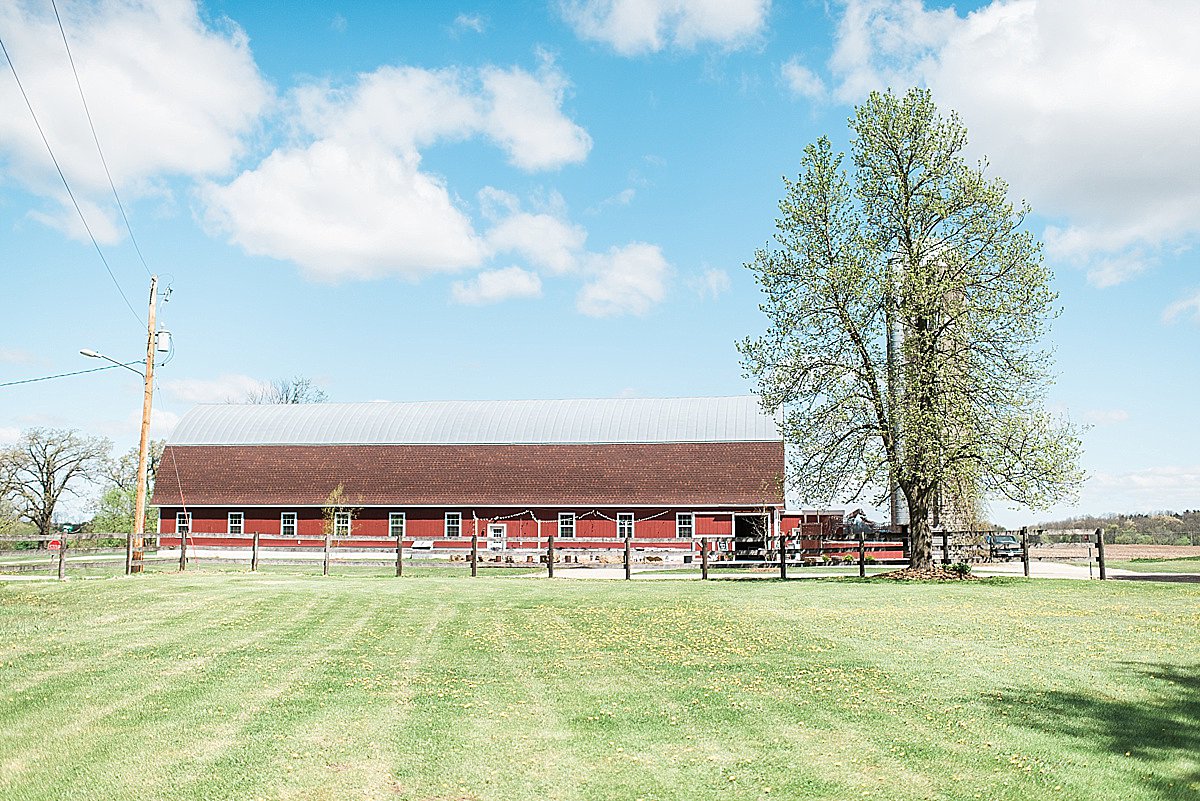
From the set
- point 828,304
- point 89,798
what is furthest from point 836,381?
point 89,798

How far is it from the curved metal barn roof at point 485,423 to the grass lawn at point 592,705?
3535 centimetres

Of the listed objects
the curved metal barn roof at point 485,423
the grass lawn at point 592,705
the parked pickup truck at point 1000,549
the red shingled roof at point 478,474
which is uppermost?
the curved metal barn roof at point 485,423

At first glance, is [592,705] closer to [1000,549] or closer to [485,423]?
[1000,549]

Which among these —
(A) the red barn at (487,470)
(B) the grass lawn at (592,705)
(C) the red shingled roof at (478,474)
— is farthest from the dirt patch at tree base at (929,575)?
(C) the red shingled roof at (478,474)

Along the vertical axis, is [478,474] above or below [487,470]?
below

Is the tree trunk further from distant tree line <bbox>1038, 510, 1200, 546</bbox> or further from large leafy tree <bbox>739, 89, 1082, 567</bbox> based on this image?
distant tree line <bbox>1038, 510, 1200, 546</bbox>

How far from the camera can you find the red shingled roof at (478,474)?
50.0 metres

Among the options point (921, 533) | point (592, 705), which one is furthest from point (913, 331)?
point (592, 705)

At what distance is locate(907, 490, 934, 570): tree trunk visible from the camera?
3055cm

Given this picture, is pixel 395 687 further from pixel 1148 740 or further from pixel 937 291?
pixel 937 291

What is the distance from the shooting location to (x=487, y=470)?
52312 mm

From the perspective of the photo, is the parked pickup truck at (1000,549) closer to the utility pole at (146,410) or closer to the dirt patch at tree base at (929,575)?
the dirt patch at tree base at (929,575)

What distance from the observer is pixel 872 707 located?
9.69 m

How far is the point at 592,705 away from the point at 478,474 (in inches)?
1688
